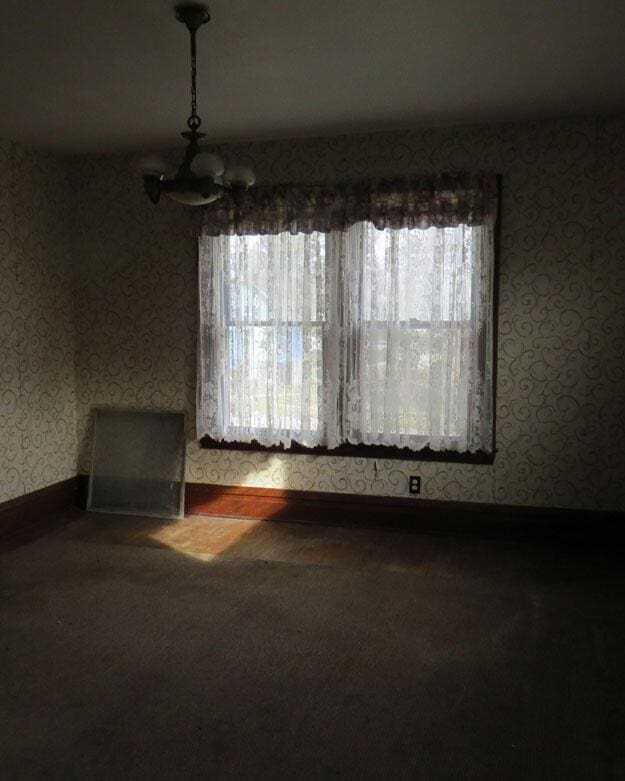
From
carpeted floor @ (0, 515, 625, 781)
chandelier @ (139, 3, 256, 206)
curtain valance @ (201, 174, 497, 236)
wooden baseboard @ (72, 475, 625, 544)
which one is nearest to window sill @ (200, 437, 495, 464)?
wooden baseboard @ (72, 475, 625, 544)

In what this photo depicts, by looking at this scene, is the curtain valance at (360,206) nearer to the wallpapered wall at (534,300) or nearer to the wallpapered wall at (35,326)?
the wallpapered wall at (534,300)

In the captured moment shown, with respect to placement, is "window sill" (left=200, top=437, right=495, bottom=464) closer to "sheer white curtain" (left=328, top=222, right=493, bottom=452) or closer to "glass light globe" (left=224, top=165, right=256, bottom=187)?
"sheer white curtain" (left=328, top=222, right=493, bottom=452)

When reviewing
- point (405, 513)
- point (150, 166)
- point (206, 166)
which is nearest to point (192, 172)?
point (206, 166)

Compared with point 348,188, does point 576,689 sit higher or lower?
lower

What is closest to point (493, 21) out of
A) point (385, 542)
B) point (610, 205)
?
point (610, 205)

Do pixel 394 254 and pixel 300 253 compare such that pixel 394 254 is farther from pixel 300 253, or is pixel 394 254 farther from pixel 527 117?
pixel 527 117

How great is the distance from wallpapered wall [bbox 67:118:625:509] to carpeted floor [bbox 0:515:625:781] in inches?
19.0

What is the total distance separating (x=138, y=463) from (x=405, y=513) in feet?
6.34

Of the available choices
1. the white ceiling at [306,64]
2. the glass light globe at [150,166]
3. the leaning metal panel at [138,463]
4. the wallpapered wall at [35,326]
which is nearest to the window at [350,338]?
the leaning metal panel at [138,463]

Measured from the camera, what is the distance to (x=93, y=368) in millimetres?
5086

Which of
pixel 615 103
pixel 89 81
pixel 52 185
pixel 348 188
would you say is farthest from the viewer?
pixel 52 185

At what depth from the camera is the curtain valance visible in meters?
4.13

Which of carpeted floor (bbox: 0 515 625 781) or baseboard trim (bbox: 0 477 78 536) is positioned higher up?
baseboard trim (bbox: 0 477 78 536)

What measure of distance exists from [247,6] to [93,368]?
10.2 ft
